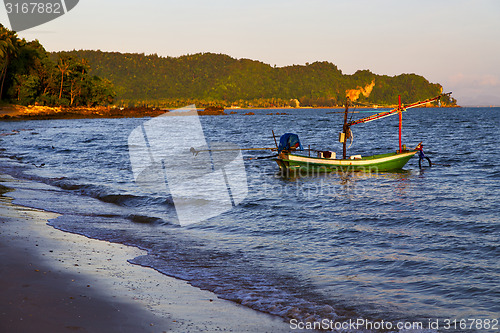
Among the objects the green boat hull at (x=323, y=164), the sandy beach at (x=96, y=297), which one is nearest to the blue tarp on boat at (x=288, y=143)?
the green boat hull at (x=323, y=164)

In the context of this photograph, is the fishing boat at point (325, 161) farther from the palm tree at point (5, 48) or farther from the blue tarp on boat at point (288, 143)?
the palm tree at point (5, 48)

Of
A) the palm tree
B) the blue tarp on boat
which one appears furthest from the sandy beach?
the palm tree

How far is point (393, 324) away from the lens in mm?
7492

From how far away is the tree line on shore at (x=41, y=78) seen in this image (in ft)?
340

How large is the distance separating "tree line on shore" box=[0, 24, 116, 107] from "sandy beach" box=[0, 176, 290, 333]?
9380 centimetres

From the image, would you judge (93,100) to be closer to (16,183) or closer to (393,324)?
(16,183)

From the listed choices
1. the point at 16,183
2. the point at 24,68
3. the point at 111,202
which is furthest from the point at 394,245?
the point at 24,68

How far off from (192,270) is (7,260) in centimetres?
349

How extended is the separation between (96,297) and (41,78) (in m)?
128

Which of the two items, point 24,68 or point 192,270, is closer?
point 192,270

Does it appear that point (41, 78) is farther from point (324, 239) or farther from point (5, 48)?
point (324, 239)

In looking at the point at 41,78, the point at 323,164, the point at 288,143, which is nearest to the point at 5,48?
the point at 41,78

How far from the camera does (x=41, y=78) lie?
122 metres

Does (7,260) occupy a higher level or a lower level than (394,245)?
higher
